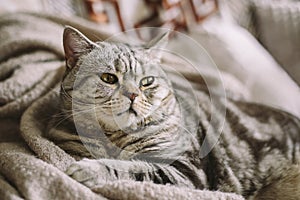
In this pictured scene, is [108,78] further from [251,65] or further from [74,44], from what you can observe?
[251,65]

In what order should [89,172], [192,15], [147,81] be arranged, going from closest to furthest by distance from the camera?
1. [89,172]
2. [147,81]
3. [192,15]

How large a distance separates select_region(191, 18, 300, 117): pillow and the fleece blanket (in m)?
0.18

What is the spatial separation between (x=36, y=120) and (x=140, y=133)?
0.22 m

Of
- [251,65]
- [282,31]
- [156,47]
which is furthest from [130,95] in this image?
[282,31]

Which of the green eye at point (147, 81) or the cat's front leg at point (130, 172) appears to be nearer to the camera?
the cat's front leg at point (130, 172)

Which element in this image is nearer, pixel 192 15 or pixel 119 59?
pixel 119 59

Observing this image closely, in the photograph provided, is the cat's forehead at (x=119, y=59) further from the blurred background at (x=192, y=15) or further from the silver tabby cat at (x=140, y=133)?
the blurred background at (x=192, y=15)

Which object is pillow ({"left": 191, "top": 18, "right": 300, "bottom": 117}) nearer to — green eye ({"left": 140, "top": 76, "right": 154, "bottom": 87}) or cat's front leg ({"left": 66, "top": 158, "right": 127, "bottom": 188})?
green eye ({"left": 140, "top": 76, "right": 154, "bottom": 87})

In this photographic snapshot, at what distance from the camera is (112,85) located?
2.70 feet

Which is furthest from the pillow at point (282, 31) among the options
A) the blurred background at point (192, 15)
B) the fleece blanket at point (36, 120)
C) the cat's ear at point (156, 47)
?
the cat's ear at point (156, 47)

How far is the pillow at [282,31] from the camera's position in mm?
1275

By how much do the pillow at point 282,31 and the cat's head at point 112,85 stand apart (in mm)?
555

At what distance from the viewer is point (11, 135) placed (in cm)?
94

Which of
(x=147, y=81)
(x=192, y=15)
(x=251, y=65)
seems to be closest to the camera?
(x=147, y=81)
